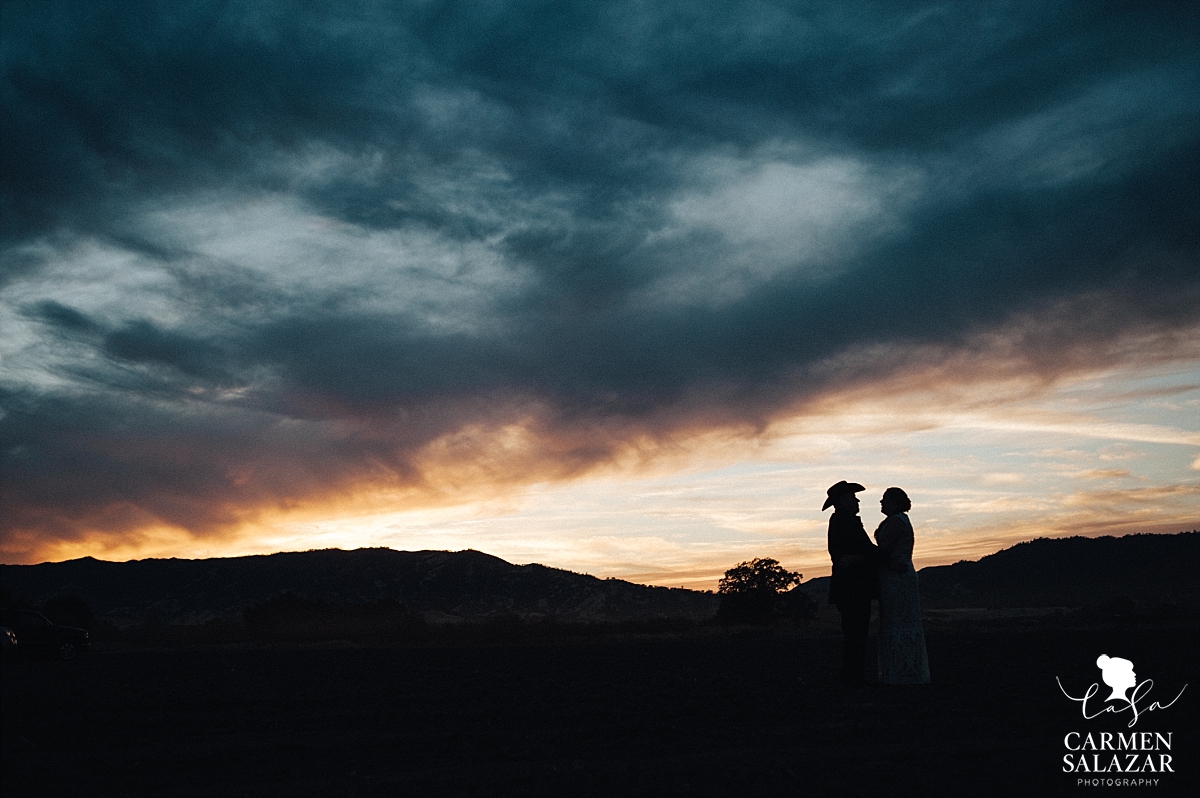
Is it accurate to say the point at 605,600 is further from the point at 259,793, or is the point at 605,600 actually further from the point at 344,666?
the point at 259,793

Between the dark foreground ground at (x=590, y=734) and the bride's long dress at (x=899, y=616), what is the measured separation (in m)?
0.32

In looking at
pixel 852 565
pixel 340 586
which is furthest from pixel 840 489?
pixel 340 586

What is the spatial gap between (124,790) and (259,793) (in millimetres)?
1396

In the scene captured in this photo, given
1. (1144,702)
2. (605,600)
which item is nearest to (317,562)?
(605,600)

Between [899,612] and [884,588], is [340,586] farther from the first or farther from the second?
[899,612]

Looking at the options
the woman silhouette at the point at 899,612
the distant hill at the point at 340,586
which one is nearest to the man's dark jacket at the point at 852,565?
the woman silhouette at the point at 899,612

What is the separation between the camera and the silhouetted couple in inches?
419

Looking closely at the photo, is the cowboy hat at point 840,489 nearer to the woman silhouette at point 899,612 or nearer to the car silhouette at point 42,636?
the woman silhouette at point 899,612

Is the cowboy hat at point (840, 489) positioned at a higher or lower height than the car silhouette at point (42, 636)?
higher

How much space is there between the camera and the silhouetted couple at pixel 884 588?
10.6 m

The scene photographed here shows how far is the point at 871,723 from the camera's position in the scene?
8.17m
